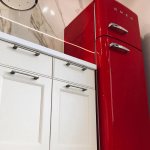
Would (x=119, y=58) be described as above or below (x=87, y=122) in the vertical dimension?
above

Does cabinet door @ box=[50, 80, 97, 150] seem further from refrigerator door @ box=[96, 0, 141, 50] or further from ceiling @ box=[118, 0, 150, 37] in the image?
ceiling @ box=[118, 0, 150, 37]

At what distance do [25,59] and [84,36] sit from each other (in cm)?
71

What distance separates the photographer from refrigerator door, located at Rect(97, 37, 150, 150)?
1427mm

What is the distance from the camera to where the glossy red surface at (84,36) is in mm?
1714

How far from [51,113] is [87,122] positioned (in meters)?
0.29

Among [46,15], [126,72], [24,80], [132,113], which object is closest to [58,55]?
[24,80]

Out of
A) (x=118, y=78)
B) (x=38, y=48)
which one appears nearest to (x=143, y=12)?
(x=118, y=78)

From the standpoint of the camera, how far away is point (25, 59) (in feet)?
4.08

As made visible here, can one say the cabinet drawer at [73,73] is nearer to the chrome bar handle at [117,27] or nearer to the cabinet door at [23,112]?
the cabinet door at [23,112]

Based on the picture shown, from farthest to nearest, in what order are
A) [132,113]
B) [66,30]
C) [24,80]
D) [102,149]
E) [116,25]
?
[66,30] → [116,25] → [132,113] → [102,149] → [24,80]

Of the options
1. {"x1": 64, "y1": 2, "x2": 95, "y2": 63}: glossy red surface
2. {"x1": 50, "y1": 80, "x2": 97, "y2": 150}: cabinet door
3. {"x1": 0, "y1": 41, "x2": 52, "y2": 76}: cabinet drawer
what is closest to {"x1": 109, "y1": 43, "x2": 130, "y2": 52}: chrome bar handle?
{"x1": 64, "y1": 2, "x2": 95, "y2": 63}: glossy red surface

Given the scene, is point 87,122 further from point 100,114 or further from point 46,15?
point 46,15

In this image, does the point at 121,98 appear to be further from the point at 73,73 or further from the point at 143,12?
the point at 143,12

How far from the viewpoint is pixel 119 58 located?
1.65m
